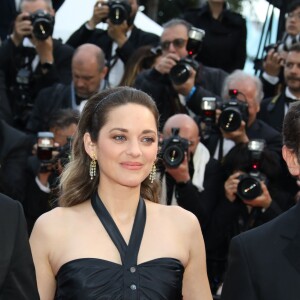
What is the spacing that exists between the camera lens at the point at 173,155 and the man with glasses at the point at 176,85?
3.28ft

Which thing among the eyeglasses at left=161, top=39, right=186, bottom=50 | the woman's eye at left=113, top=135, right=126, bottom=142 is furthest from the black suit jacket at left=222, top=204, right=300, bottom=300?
the eyeglasses at left=161, top=39, right=186, bottom=50

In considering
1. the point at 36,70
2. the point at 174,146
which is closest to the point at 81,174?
the point at 174,146

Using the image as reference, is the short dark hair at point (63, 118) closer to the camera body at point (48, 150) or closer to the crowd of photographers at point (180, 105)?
the crowd of photographers at point (180, 105)

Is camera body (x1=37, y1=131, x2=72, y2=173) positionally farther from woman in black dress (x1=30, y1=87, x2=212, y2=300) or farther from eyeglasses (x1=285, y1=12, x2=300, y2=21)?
eyeglasses (x1=285, y1=12, x2=300, y2=21)

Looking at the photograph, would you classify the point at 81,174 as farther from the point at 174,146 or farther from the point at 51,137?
the point at 51,137

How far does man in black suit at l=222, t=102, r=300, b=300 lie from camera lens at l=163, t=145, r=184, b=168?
9.45ft

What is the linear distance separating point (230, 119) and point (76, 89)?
5.89 ft

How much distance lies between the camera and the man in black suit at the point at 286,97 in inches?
283

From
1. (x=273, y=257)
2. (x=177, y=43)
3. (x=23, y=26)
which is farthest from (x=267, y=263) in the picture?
(x=23, y=26)

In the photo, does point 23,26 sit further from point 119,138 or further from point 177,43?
point 119,138

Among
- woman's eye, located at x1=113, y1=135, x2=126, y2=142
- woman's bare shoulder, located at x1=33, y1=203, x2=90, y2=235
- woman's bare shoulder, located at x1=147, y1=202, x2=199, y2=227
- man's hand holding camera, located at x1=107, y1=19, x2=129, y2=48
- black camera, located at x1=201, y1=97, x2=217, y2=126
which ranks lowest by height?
black camera, located at x1=201, y1=97, x2=217, y2=126

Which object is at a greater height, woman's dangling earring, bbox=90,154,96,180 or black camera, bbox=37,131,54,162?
woman's dangling earring, bbox=90,154,96,180

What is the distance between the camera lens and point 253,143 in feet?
21.0

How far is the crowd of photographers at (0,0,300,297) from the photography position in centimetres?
661
